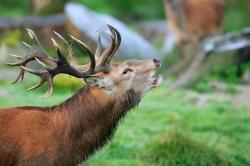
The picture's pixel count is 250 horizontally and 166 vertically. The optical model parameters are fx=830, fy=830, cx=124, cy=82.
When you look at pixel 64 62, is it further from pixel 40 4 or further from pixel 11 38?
pixel 40 4

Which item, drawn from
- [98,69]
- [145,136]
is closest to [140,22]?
[145,136]

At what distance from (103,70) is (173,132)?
275 centimetres

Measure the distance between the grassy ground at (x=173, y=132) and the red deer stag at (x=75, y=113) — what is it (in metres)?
0.55

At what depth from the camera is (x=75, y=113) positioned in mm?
7770

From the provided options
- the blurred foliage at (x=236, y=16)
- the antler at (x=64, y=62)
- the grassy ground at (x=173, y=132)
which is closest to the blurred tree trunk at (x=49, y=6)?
the blurred foliage at (x=236, y=16)

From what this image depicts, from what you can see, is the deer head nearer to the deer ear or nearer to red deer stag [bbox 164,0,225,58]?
the deer ear

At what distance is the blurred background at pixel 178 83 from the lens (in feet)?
33.5

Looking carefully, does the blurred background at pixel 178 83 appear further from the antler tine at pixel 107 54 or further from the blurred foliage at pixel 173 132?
the antler tine at pixel 107 54

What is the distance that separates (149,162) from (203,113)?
158 inches

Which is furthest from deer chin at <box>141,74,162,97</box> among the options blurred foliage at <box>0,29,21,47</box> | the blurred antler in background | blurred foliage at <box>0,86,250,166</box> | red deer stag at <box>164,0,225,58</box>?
blurred foliage at <box>0,29,21,47</box>

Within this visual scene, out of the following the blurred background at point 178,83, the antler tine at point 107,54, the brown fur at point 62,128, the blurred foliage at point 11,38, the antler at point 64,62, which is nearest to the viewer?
the brown fur at point 62,128

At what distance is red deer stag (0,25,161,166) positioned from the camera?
7.50 m

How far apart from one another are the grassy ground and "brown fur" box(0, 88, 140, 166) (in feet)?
1.84

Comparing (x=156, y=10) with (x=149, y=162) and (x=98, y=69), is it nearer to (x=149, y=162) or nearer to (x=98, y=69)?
(x=149, y=162)
